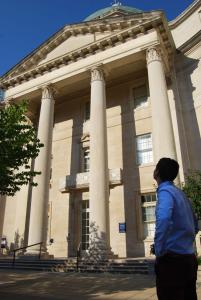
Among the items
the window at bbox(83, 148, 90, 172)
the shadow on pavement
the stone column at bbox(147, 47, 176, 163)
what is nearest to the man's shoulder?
the shadow on pavement

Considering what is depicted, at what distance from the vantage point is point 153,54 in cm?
1948

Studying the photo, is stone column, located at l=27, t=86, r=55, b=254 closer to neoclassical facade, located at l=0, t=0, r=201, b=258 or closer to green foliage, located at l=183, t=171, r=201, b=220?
neoclassical facade, located at l=0, t=0, r=201, b=258

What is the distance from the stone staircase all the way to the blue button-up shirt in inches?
430

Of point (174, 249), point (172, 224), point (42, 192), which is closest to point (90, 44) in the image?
point (42, 192)

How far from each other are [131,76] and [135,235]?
12384 mm

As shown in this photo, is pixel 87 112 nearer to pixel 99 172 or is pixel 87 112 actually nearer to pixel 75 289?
pixel 99 172

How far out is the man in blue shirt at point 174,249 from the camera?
8.34 ft

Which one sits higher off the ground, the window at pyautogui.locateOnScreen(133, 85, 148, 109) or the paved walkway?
the window at pyautogui.locateOnScreen(133, 85, 148, 109)

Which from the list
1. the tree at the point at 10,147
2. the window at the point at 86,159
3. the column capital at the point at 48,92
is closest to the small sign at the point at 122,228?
the window at the point at 86,159

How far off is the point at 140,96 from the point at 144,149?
4728 millimetres

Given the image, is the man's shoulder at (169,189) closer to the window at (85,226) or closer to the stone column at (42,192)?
the stone column at (42,192)

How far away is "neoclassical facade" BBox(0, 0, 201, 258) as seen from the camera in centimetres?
1838

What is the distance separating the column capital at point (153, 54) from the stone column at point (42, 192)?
8.15 meters

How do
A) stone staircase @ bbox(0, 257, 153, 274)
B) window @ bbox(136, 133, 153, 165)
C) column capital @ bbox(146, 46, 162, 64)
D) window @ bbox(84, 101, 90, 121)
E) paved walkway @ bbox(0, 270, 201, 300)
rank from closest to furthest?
paved walkway @ bbox(0, 270, 201, 300) → stone staircase @ bbox(0, 257, 153, 274) → column capital @ bbox(146, 46, 162, 64) → window @ bbox(136, 133, 153, 165) → window @ bbox(84, 101, 90, 121)
